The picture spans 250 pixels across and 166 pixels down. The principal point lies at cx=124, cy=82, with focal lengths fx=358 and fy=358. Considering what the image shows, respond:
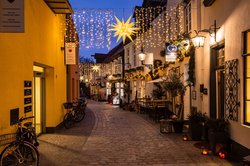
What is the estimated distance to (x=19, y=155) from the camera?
24.1ft

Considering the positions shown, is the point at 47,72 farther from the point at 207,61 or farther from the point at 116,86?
the point at 116,86

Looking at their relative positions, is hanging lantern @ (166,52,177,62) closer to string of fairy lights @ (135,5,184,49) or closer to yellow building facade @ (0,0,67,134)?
string of fairy lights @ (135,5,184,49)

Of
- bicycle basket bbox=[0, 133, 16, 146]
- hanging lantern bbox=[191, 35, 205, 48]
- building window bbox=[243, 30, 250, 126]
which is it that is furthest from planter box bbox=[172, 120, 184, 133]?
bicycle basket bbox=[0, 133, 16, 146]

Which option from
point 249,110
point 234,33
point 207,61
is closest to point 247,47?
point 234,33

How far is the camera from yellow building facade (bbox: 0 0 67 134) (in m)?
8.62

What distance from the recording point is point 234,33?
9.05m

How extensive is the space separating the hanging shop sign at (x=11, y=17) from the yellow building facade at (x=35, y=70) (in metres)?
1.02

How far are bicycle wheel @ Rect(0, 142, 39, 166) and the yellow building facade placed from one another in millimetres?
1120

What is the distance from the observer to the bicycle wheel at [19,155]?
23.8ft

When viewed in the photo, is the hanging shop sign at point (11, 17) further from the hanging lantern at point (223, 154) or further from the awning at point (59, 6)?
the awning at point (59, 6)

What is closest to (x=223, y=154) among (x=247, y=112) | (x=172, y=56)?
(x=247, y=112)

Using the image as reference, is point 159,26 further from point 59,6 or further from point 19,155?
point 19,155

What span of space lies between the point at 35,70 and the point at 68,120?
442 centimetres

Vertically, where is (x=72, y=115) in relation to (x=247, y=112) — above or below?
below
